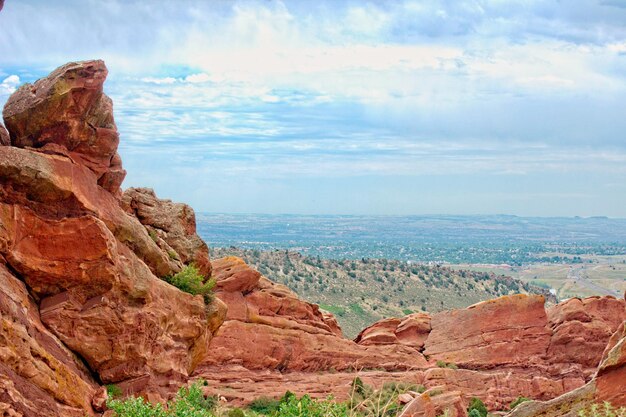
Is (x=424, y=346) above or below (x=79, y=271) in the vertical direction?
below

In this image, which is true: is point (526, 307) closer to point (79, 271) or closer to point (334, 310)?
point (334, 310)

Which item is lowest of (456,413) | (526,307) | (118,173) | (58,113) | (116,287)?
(456,413)

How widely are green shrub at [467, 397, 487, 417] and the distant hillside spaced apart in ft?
84.1

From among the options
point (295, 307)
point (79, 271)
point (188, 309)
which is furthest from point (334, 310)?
point (79, 271)

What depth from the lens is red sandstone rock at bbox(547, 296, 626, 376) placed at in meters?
57.0

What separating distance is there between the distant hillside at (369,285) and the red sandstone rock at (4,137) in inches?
2245

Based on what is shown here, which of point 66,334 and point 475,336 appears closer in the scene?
point 66,334

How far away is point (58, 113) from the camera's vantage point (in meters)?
22.5

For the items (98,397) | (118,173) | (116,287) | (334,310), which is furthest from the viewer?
(334,310)

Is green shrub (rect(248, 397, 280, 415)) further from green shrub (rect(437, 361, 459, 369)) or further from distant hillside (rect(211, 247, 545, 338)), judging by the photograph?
distant hillside (rect(211, 247, 545, 338))

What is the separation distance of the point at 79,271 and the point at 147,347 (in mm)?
3364

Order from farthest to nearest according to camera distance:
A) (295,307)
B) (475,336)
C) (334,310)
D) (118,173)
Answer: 1. (334,310)
2. (475,336)
3. (295,307)
4. (118,173)

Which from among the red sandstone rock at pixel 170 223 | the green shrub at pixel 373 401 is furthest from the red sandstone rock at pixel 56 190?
the green shrub at pixel 373 401

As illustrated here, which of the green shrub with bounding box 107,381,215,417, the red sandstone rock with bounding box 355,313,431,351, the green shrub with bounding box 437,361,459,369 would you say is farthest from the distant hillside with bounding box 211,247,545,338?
the green shrub with bounding box 107,381,215,417
